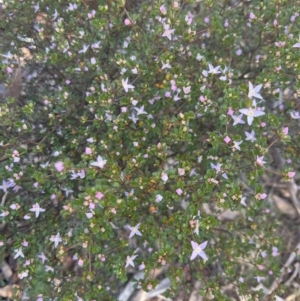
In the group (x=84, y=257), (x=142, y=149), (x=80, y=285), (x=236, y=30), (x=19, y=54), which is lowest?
(x=80, y=285)

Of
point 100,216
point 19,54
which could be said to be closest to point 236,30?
point 19,54

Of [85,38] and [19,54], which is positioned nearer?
[85,38]

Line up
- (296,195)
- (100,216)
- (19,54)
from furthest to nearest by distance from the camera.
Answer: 1. (296,195)
2. (19,54)
3. (100,216)

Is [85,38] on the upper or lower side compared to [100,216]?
upper

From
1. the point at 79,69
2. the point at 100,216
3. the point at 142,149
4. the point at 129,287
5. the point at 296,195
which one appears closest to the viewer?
the point at 100,216

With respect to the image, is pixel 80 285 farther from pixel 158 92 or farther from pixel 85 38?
pixel 85 38

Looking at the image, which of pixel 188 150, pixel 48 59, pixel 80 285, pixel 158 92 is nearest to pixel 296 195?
pixel 188 150
